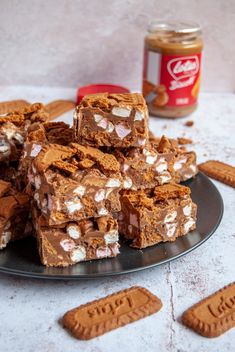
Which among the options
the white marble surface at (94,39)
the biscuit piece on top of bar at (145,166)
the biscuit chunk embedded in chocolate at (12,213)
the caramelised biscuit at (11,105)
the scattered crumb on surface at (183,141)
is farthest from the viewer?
the white marble surface at (94,39)

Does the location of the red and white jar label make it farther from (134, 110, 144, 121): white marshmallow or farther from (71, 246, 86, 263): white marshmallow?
(71, 246, 86, 263): white marshmallow

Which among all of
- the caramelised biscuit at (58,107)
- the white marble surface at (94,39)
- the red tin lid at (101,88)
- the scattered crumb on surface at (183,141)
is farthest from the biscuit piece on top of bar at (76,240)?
the white marble surface at (94,39)

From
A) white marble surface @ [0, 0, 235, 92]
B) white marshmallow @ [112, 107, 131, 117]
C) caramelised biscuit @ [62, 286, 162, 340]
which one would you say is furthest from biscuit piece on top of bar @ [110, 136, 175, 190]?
white marble surface @ [0, 0, 235, 92]

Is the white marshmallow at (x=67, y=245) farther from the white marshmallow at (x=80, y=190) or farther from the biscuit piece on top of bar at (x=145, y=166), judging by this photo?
the biscuit piece on top of bar at (x=145, y=166)

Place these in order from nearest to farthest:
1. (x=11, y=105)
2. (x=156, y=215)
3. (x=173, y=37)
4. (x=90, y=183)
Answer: (x=90, y=183)
(x=156, y=215)
(x=173, y=37)
(x=11, y=105)

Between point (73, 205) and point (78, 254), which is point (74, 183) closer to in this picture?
point (73, 205)

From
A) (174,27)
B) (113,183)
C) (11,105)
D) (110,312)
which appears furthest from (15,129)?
(174,27)

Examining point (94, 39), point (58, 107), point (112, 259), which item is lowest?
point (58, 107)
